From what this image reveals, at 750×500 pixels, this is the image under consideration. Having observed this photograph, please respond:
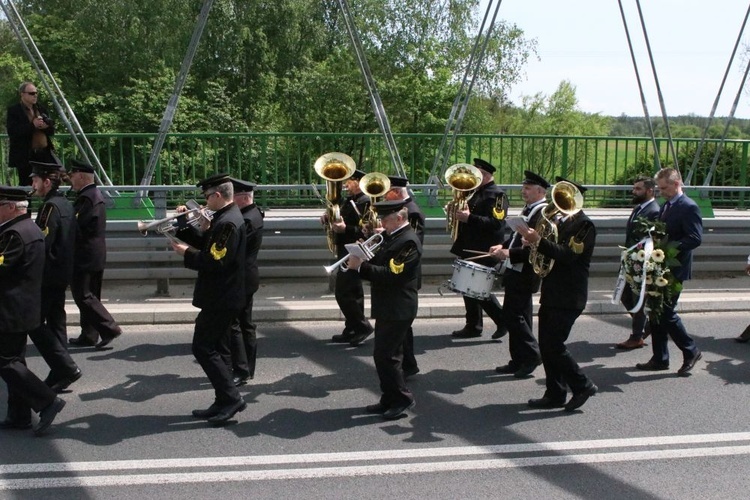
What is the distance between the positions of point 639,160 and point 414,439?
10.6 metres

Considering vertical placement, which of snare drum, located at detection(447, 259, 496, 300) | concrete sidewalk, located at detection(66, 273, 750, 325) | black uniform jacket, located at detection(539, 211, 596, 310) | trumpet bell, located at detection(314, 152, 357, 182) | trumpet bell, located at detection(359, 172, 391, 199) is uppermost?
trumpet bell, located at detection(314, 152, 357, 182)

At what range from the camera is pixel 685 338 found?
741 cm

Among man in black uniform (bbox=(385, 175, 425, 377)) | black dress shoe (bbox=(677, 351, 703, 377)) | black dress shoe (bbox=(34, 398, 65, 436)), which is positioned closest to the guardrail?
man in black uniform (bbox=(385, 175, 425, 377))

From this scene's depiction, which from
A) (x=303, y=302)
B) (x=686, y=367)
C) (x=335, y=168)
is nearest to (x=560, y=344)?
(x=686, y=367)

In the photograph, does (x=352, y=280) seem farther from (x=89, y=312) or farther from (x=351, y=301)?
→ (x=89, y=312)

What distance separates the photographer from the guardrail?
10.0 meters

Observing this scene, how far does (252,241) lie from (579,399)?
297 centimetres

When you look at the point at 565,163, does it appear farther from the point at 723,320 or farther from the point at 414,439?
the point at 414,439

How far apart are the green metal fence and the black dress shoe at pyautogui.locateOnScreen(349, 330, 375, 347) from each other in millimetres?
4603

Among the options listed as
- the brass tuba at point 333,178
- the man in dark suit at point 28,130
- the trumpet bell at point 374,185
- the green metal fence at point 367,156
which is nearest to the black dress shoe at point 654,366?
the trumpet bell at point 374,185

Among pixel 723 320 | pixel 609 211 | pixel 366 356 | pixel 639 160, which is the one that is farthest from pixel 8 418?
pixel 639 160

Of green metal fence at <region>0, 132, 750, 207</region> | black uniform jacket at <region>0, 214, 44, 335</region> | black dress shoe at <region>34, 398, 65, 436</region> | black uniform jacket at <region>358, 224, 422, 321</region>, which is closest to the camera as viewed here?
black uniform jacket at <region>0, 214, 44, 335</region>

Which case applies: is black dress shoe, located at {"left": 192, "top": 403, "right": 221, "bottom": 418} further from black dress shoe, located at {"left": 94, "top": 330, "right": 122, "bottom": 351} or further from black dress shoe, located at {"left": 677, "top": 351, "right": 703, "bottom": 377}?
black dress shoe, located at {"left": 677, "top": 351, "right": 703, "bottom": 377}

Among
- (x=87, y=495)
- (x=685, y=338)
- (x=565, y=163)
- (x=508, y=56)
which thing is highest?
(x=508, y=56)
